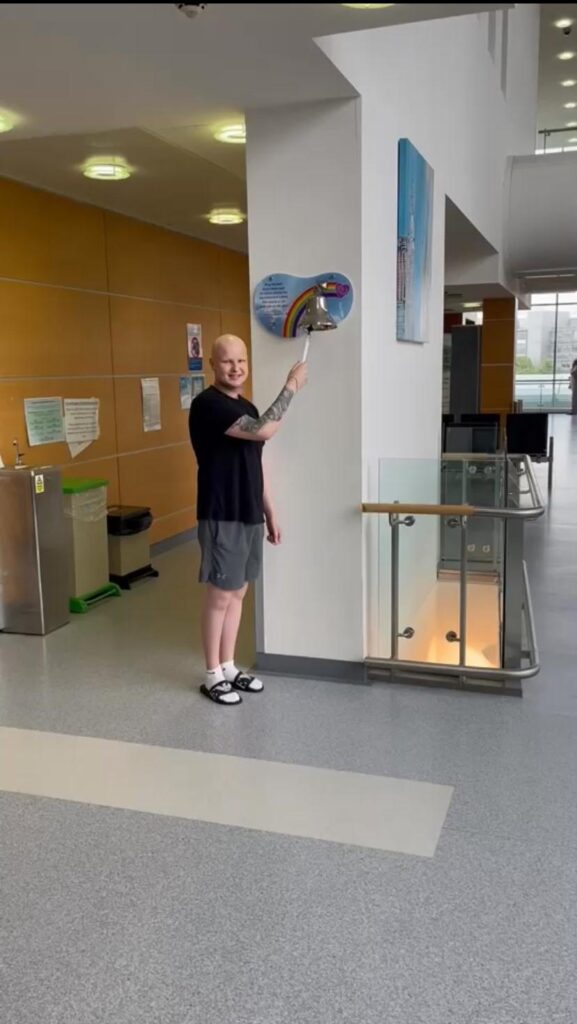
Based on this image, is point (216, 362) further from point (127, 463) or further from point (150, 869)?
point (127, 463)

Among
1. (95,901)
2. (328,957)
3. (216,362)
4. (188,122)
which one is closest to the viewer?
(328,957)

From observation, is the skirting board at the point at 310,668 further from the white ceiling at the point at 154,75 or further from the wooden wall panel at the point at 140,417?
the wooden wall panel at the point at 140,417

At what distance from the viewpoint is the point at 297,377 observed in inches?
142

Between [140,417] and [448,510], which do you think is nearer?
[448,510]

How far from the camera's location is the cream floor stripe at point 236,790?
272 centimetres

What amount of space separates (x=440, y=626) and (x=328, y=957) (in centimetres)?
230

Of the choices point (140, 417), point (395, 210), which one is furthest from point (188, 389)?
point (395, 210)

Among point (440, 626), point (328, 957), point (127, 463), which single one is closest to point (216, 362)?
point (440, 626)

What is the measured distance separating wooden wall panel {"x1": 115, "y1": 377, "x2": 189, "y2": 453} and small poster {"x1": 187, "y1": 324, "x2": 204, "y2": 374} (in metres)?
0.36

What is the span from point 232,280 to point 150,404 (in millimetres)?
2091

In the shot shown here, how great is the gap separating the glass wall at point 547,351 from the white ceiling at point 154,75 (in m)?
19.7

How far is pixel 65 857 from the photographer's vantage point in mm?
2584

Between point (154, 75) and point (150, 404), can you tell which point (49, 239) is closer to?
point (150, 404)

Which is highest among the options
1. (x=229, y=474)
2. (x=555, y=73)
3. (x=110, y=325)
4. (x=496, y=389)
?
(x=555, y=73)
